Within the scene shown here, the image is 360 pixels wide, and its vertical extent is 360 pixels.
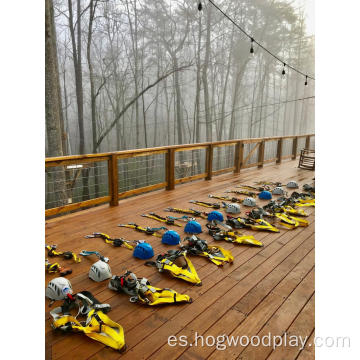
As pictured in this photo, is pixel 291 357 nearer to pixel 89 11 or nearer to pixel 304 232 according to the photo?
pixel 304 232

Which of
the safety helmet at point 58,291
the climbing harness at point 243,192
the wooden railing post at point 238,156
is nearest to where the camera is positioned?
the safety helmet at point 58,291

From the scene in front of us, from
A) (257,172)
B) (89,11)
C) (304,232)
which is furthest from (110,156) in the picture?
(89,11)

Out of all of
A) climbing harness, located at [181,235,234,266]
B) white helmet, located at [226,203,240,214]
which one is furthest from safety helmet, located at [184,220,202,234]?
white helmet, located at [226,203,240,214]

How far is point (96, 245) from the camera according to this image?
2.78 m

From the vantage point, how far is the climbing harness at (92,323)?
1513mm

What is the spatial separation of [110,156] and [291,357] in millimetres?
3044

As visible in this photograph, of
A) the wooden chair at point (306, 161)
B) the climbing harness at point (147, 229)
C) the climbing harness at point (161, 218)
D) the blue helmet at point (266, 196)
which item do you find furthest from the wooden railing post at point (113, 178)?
the wooden chair at point (306, 161)

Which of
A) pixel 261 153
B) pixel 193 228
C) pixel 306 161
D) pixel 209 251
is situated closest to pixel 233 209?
pixel 193 228

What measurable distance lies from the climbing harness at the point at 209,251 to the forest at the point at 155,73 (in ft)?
12.1

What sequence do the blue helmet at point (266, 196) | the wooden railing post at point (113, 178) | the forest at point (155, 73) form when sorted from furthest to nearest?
the forest at point (155, 73) < the blue helmet at point (266, 196) < the wooden railing post at point (113, 178)

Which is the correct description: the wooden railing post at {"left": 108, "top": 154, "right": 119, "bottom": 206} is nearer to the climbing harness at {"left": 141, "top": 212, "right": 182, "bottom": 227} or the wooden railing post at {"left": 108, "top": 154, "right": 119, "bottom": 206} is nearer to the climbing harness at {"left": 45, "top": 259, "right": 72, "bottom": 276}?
the climbing harness at {"left": 141, "top": 212, "right": 182, "bottom": 227}

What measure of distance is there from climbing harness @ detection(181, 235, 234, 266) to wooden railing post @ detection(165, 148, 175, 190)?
7.77ft

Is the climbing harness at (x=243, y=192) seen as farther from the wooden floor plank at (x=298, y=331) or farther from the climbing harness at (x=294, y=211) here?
the wooden floor plank at (x=298, y=331)

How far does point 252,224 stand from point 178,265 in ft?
4.17
